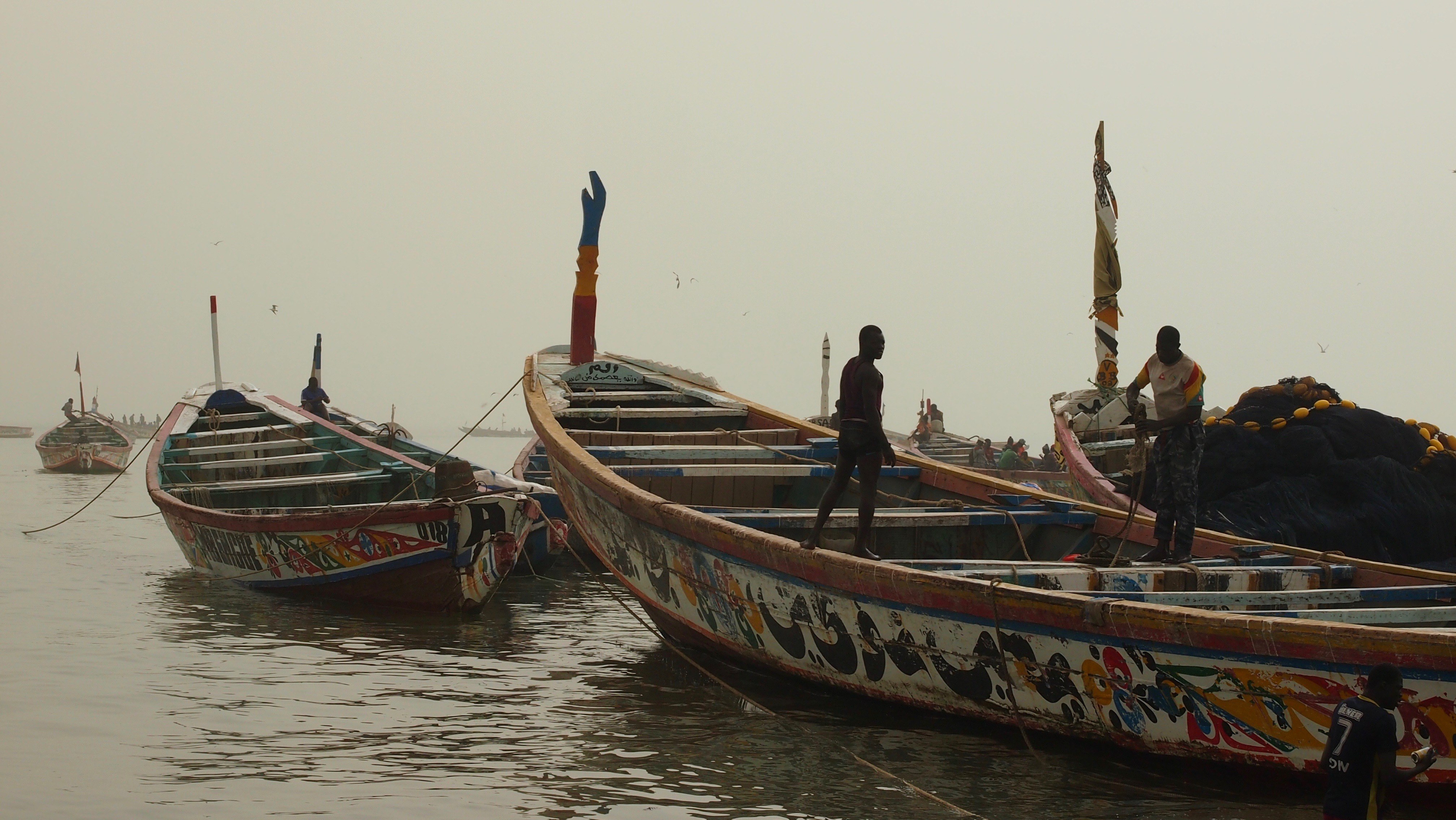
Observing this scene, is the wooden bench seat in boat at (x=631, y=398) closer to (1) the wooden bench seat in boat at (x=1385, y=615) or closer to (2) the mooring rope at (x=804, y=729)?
(2) the mooring rope at (x=804, y=729)

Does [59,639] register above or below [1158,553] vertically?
below

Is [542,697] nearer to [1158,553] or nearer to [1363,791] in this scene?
[1158,553]

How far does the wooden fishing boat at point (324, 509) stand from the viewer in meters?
12.0

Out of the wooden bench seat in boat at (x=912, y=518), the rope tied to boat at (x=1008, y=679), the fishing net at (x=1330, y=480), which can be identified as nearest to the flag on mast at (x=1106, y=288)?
the fishing net at (x=1330, y=480)

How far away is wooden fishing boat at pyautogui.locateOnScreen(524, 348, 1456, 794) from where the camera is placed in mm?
5500

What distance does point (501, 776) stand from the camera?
6922 mm

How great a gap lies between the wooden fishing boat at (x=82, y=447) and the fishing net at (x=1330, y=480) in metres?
47.1

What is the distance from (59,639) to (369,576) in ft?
9.34

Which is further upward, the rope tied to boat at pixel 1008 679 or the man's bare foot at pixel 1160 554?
the man's bare foot at pixel 1160 554

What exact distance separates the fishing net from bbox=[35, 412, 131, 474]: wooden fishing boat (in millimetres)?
47078

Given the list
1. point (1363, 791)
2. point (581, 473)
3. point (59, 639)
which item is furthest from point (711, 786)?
point (59, 639)

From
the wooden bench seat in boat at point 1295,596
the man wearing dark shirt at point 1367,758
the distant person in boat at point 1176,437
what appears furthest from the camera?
the distant person in boat at point 1176,437

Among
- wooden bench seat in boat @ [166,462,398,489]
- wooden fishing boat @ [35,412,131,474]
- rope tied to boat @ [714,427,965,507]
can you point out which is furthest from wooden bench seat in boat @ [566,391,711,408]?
wooden fishing boat @ [35,412,131,474]

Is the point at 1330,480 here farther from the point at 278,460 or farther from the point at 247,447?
the point at 247,447
